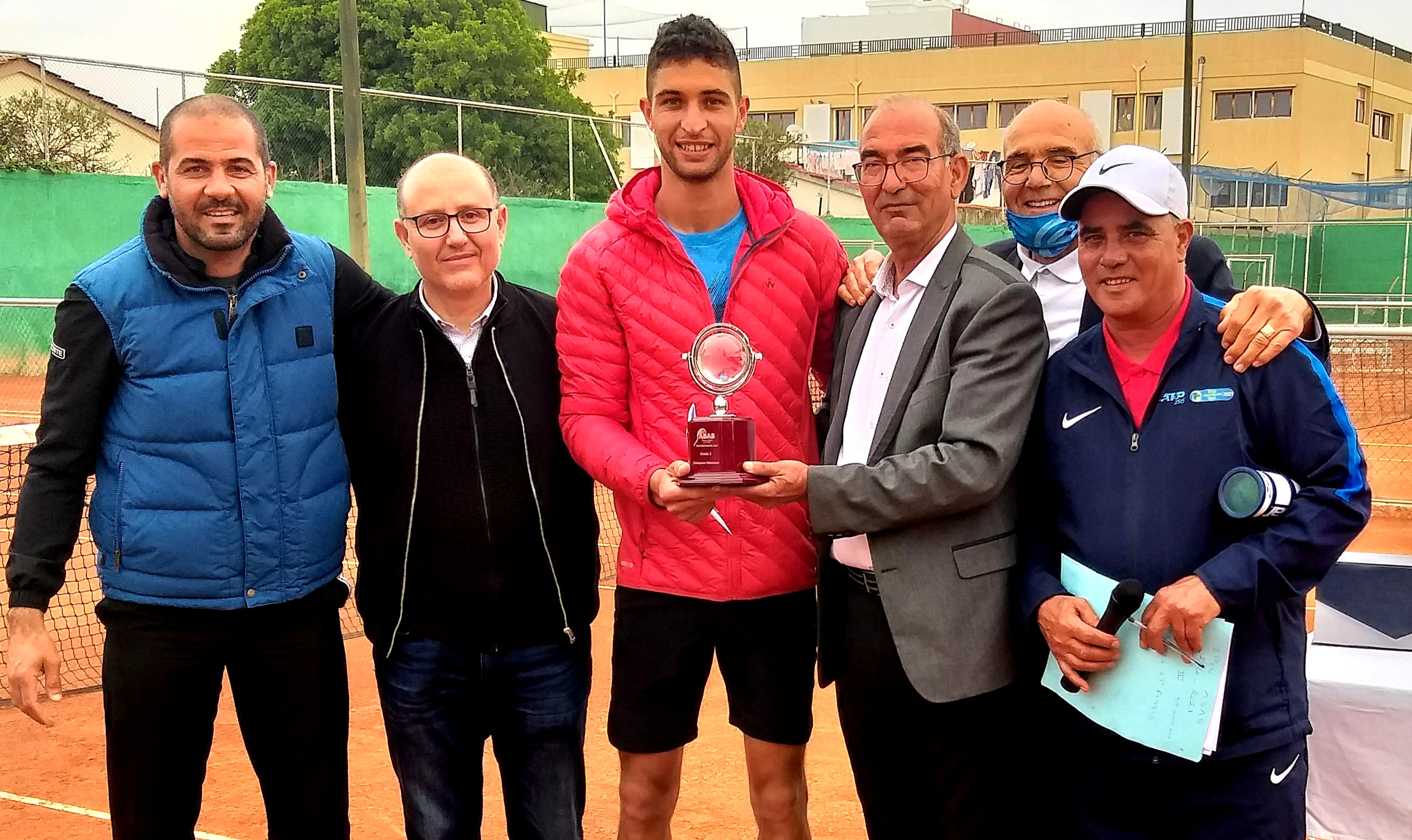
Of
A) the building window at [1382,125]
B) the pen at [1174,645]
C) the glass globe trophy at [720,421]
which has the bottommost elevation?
the pen at [1174,645]

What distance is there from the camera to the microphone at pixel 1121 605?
9.02 ft

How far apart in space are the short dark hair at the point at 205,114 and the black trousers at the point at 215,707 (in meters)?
1.20

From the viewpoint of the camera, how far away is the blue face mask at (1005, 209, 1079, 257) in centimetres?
357

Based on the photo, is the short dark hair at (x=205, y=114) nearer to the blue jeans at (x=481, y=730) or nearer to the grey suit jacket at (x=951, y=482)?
the blue jeans at (x=481, y=730)

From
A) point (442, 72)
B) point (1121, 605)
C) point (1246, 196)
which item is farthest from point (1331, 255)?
point (1121, 605)

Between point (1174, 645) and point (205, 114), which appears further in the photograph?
point (205, 114)

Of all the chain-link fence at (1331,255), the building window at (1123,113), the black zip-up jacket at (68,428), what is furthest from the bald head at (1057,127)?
the building window at (1123,113)

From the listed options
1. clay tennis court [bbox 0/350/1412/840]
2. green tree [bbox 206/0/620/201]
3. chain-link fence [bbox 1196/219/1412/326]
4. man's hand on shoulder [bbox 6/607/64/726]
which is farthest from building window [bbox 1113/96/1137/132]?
man's hand on shoulder [bbox 6/607/64/726]

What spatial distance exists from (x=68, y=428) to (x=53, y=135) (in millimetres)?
16945

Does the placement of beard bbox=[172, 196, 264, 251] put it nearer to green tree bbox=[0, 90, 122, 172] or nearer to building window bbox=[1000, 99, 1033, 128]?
green tree bbox=[0, 90, 122, 172]

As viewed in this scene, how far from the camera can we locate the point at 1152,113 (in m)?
41.2

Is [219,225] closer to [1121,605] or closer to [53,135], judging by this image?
[1121,605]

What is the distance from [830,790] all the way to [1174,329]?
2.92 metres

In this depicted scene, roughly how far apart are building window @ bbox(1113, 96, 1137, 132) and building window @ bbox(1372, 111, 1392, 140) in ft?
29.8
